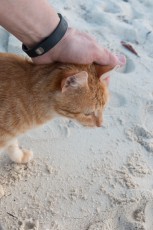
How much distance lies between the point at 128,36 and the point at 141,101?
0.78 meters

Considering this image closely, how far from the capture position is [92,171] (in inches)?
95.7

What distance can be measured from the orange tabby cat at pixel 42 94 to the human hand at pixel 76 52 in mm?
35

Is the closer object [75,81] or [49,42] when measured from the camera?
[75,81]

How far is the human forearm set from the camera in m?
1.88

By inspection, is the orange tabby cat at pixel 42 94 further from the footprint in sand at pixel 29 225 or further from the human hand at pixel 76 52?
the footprint in sand at pixel 29 225

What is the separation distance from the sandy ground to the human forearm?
31.2 inches

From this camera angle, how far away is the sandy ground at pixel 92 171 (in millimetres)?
2184

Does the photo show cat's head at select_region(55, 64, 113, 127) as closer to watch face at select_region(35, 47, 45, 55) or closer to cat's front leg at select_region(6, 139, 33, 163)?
watch face at select_region(35, 47, 45, 55)

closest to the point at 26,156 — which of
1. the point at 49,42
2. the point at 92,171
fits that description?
the point at 92,171

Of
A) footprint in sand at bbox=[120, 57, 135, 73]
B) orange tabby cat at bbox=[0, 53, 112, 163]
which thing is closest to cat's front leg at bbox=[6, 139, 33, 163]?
orange tabby cat at bbox=[0, 53, 112, 163]

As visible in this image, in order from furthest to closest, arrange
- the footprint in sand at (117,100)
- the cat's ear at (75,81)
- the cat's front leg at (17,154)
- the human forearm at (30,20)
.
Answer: the footprint in sand at (117,100) < the cat's front leg at (17,154) < the human forearm at (30,20) < the cat's ear at (75,81)

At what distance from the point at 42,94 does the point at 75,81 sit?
0.23 metres

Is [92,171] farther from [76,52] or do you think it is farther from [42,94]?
[76,52]

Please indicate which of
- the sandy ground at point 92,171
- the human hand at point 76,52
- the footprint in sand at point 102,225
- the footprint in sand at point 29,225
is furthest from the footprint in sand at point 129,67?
the footprint in sand at point 29,225
